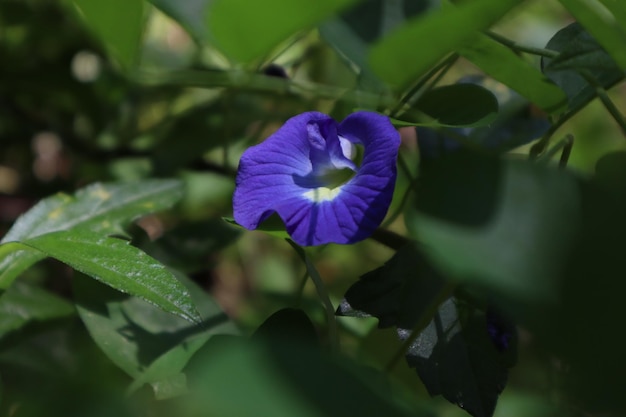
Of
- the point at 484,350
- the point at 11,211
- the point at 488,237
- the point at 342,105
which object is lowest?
the point at 11,211

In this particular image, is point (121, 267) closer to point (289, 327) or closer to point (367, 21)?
point (289, 327)

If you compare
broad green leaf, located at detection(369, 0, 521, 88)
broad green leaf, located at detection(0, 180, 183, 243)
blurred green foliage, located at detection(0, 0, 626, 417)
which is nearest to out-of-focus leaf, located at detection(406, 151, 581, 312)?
blurred green foliage, located at detection(0, 0, 626, 417)

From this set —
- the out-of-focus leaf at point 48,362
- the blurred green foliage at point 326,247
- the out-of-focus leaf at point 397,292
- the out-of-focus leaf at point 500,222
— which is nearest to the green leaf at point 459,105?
the blurred green foliage at point 326,247

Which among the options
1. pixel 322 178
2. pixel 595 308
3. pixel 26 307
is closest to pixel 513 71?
pixel 322 178

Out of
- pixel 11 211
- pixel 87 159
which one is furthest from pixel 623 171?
pixel 11 211

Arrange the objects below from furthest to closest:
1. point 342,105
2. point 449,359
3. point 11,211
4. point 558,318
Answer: point 11,211, point 342,105, point 449,359, point 558,318

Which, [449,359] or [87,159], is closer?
[449,359]

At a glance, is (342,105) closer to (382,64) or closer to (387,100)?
(387,100)
